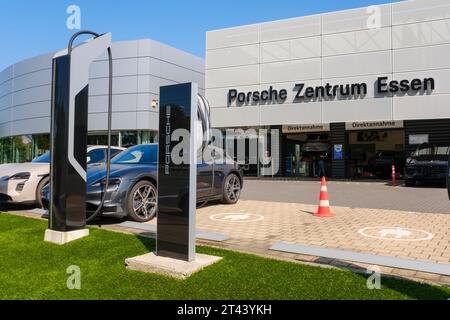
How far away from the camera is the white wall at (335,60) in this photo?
16781 mm

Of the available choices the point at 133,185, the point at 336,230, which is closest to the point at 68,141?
the point at 133,185

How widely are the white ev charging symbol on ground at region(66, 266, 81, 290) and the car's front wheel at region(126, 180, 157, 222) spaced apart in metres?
2.65

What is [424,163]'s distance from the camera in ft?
47.1

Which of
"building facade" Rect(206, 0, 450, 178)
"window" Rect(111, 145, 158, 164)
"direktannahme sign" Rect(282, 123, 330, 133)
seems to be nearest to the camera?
"window" Rect(111, 145, 158, 164)

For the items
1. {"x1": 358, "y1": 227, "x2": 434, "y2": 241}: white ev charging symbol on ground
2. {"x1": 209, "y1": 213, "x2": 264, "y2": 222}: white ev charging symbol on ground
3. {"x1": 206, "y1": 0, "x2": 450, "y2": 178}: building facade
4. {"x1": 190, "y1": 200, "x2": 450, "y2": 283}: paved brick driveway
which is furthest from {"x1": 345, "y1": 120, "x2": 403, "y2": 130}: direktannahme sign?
{"x1": 358, "y1": 227, "x2": 434, "y2": 241}: white ev charging symbol on ground

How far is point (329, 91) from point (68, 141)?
51.1ft

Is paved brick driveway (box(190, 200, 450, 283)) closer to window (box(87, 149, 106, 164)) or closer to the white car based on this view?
window (box(87, 149, 106, 164))

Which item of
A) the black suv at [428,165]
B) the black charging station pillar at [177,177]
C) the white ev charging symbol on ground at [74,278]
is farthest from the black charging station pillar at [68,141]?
the black suv at [428,165]

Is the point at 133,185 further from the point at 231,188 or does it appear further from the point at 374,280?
the point at 374,280

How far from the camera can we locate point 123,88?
1176 inches

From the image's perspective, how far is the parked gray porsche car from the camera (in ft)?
21.1

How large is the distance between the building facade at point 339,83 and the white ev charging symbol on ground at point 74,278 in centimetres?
1644

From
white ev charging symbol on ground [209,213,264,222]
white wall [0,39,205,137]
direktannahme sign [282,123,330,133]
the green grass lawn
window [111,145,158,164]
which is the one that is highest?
white wall [0,39,205,137]
